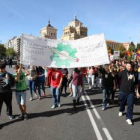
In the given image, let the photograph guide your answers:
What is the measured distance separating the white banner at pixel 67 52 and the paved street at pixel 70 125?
1657 mm

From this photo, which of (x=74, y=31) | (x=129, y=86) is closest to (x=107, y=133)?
(x=129, y=86)

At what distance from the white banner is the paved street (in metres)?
1.66

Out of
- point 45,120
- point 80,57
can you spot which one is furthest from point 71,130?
point 80,57

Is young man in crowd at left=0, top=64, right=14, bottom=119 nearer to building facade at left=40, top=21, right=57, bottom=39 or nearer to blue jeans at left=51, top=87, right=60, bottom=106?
blue jeans at left=51, top=87, right=60, bottom=106

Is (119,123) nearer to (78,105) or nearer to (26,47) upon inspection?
(78,105)

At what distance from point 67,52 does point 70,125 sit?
2.48 metres

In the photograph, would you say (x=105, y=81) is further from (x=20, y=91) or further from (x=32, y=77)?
(x=32, y=77)

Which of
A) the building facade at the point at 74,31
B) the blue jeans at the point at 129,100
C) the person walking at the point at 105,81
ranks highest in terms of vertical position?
the building facade at the point at 74,31

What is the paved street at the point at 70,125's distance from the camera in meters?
4.98

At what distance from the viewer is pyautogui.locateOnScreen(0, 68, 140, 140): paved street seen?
4977 millimetres

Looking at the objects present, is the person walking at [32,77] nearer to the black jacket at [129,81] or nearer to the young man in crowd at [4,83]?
the young man in crowd at [4,83]

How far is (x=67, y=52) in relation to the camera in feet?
23.4

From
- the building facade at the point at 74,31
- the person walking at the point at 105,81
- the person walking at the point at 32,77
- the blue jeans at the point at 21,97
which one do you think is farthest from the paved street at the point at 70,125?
the building facade at the point at 74,31

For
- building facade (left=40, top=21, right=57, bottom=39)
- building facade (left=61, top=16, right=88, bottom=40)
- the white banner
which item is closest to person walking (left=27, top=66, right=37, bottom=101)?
the white banner
